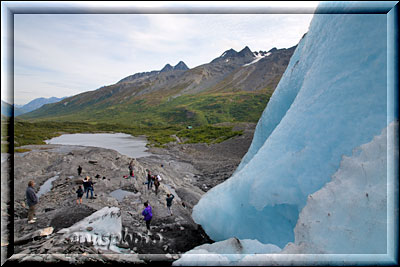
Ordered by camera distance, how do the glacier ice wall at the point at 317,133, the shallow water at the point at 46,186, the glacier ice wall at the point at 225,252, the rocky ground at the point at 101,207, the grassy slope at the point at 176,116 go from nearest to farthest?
1. the glacier ice wall at the point at 225,252
2. the glacier ice wall at the point at 317,133
3. the rocky ground at the point at 101,207
4. the shallow water at the point at 46,186
5. the grassy slope at the point at 176,116

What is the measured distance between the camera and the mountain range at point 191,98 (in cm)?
8925

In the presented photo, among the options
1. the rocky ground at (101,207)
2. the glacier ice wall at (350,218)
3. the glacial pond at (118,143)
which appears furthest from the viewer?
the glacial pond at (118,143)

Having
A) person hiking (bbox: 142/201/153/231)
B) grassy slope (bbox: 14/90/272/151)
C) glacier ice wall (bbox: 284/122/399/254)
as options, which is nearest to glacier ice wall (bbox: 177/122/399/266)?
glacier ice wall (bbox: 284/122/399/254)

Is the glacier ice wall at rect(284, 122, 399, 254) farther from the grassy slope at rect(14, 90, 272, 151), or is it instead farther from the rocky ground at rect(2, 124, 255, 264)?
the grassy slope at rect(14, 90, 272, 151)

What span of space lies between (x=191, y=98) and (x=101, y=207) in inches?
4254

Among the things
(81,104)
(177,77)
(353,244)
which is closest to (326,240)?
(353,244)

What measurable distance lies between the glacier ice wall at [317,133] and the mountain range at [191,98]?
71.7 m

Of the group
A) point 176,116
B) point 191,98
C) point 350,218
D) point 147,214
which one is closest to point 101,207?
point 147,214

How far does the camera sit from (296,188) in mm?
4832

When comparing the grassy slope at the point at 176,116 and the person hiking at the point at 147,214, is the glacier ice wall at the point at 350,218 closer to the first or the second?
the person hiking at the point at 147,214

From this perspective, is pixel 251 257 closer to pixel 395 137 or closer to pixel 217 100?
pixel 395 137

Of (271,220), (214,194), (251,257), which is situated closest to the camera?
(251,257)

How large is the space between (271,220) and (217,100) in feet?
315

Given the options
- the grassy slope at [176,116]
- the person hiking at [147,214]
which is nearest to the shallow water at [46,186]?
the person hiking at [147,214]
